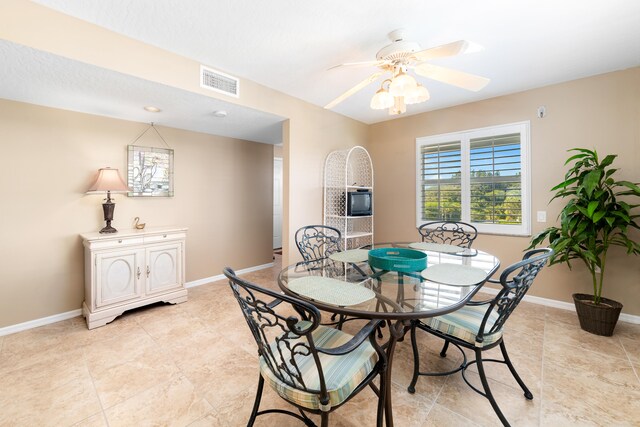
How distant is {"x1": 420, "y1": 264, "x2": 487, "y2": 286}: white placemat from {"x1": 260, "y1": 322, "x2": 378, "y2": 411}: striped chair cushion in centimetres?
60

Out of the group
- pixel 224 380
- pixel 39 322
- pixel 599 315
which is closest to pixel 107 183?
pixel 39 322

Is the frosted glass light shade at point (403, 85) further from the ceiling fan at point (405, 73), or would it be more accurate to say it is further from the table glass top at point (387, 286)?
the table glass top at point (387, 286)

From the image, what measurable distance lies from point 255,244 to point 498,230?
12.0ft

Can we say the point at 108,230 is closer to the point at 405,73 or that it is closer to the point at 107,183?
the point at 107,183

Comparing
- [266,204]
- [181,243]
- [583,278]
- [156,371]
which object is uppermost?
[266,204]

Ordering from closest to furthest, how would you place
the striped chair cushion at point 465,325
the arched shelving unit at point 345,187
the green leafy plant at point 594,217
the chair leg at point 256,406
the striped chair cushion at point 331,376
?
the striped chair cushion at point 331,376 < the chair leg at point 256,406 < the striped chair cushion at point 465,325 < the green leafy plant at point 594,217 < the arched shelving unit at point 345,187

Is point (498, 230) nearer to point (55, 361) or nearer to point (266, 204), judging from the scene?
point (266, 204)

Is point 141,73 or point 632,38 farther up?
point 632,38

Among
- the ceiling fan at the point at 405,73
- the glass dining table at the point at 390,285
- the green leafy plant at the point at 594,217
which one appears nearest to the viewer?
the glass dining table at the point at 390,285

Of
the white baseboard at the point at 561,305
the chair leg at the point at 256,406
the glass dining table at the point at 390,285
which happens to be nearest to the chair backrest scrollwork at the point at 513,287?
the glass dining table at the point at 390,285

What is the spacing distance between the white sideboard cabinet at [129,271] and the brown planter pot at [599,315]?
4.22 m

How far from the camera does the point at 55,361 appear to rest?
2.10 metres

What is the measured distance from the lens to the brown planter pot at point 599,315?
2.39m

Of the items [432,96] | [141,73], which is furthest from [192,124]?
[432,96]
